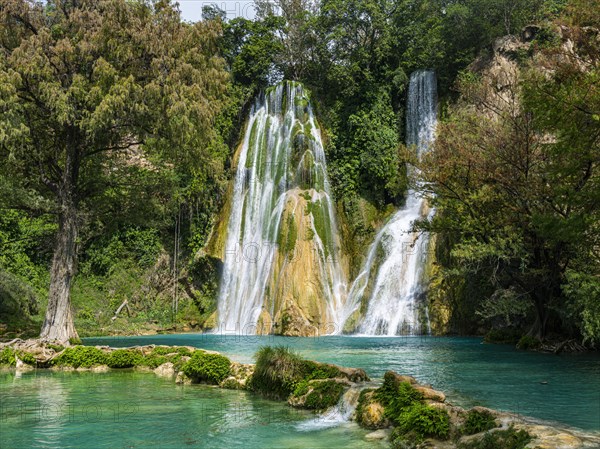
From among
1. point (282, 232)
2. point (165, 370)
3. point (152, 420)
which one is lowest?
point (152, 420)

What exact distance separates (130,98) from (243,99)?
68.4 ft

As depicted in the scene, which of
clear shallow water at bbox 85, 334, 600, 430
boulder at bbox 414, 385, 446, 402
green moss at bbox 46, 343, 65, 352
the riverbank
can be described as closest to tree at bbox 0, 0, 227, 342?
green moss at bbox 46, 343, 65, 352

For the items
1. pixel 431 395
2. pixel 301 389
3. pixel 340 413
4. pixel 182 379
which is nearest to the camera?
pixel 431 395

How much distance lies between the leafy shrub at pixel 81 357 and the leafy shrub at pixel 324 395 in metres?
8.07

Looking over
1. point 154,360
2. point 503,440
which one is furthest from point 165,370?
point 503,440

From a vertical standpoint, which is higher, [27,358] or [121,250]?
[121,250]

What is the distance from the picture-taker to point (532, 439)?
6.30 meters

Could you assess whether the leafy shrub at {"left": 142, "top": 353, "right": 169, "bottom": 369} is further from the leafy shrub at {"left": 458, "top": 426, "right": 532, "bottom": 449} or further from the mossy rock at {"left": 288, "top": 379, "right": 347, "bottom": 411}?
the leafy shrub at {"left": 458, "top": 426, "right": 532, "bottom": 449}

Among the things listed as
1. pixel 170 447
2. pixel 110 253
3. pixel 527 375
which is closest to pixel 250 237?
pixel 110 253

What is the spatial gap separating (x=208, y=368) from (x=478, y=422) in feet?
24.1

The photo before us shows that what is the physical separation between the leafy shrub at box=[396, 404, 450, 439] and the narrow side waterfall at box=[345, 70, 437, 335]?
55.2 feet

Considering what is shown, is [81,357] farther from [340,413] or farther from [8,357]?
[340,413]

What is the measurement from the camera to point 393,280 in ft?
91.9

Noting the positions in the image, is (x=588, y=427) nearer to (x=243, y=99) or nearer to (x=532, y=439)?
(x=532, y=439)
